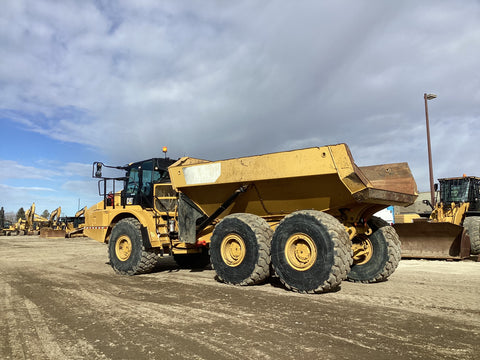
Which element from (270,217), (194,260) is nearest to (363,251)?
(270,217)

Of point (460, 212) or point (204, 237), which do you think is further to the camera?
point (460, 212)

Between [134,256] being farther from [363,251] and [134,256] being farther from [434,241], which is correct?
[434,241]

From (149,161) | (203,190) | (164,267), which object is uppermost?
(149,161)

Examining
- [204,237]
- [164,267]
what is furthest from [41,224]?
[204,237]

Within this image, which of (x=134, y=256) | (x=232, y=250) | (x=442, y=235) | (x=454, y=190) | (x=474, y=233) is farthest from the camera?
(x=454, y=190)

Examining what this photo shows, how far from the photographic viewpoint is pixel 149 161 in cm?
884

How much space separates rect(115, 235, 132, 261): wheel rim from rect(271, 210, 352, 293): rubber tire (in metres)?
3.78

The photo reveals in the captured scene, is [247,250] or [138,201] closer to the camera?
[247,250]

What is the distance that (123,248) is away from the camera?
8273mm

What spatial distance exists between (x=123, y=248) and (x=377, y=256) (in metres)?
5.39

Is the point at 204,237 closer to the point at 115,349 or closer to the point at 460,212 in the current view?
the point at 115,349

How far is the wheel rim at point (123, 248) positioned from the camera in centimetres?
813

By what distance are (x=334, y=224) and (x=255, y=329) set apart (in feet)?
7.43

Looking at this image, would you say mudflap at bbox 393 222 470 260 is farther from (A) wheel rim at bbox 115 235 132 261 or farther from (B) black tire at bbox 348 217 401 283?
(A) wheel rim at bbox 115 235 132 261
